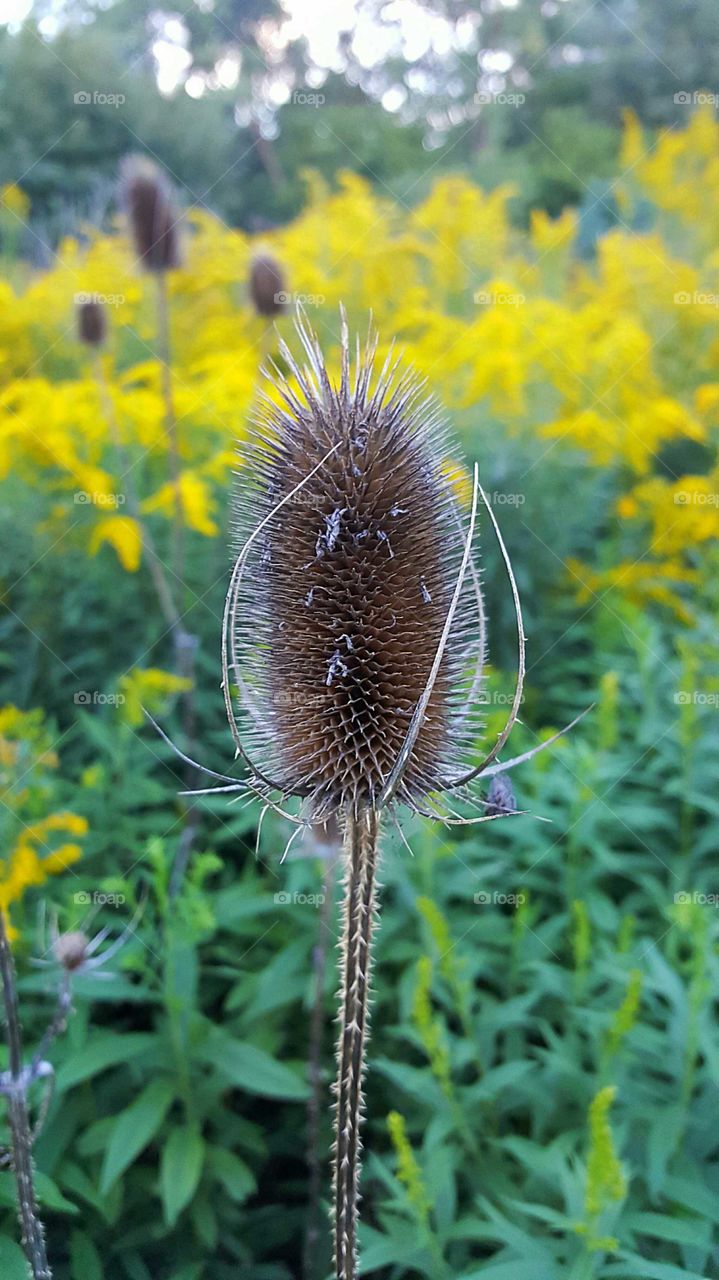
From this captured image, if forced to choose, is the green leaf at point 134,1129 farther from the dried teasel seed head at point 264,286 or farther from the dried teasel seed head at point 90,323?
the dried teasel seed head at point 264,286

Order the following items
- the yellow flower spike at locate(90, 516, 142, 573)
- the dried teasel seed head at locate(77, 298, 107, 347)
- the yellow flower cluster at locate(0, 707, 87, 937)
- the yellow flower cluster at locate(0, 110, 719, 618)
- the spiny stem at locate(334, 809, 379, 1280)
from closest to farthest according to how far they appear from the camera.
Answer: the spiny stem at locate(334, 809, 379, 1280) < the yellow flower cluster at locate(0, 707, 87, 937) < the yellow flower spike at locate(90, 516, 142, 573) < the dried teasel seed head at locate(77, 298, 107, 347) < the yellow flower cluster at locate(0, 110, 719, 618)

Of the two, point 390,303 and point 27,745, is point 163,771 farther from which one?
point 390,303

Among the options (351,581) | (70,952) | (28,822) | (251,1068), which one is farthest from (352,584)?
(28,822)

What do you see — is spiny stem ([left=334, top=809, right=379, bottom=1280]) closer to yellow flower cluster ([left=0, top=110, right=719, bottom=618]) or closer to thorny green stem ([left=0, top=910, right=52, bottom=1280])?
→ thorny green stem ([left=0, top=910, right=52, bottom=1280])

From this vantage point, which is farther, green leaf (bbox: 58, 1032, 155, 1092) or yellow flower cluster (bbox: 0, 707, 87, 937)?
yellow flower cluster (bbox: 0, 707, 87, 937)

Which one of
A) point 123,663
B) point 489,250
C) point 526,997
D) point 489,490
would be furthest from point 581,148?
point 526,997

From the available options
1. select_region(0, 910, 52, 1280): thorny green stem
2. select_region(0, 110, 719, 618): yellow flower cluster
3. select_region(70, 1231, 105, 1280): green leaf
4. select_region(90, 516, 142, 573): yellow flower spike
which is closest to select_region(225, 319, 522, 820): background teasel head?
select_region(0, 910, 52, 1280): thorny green stem
